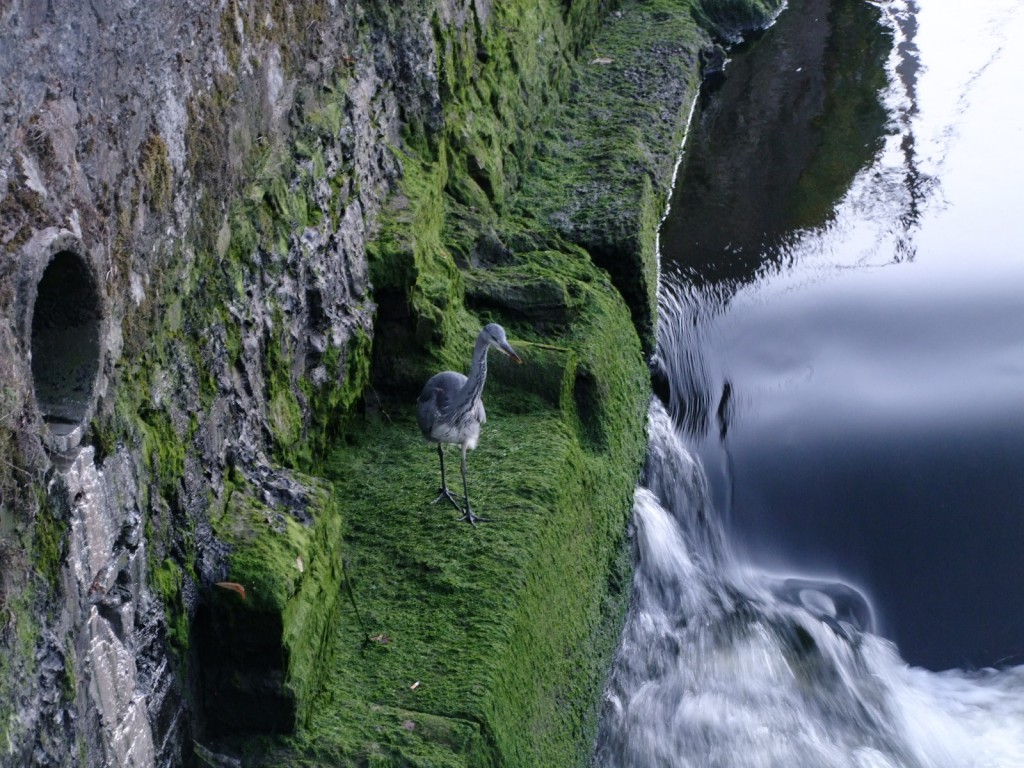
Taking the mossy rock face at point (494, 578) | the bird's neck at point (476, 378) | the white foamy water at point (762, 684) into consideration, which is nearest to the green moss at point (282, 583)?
the mossy rock face at point (494, 578)

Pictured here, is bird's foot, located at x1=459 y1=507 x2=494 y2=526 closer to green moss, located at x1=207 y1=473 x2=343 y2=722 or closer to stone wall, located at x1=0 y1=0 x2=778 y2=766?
stone wall, located at x1=0 y1=0 x2=778 y2=766

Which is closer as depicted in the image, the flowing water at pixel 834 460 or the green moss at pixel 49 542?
the green moss at pixel 49 542

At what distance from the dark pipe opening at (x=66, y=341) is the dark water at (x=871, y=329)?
390 cm

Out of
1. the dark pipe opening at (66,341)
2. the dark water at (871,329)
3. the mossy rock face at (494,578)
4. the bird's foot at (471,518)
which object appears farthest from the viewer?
the dark water at (871,329)

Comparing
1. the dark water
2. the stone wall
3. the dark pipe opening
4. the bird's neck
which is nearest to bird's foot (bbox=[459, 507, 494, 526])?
the stone wall

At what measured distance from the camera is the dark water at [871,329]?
5.88 metres

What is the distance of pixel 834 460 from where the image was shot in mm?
6305

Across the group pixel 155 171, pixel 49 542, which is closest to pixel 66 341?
pixel 49 542

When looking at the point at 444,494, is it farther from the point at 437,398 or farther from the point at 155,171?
the point at 155,171

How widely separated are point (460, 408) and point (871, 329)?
399cm

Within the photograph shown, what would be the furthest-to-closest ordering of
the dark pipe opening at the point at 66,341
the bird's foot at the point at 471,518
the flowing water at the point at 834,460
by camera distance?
1. the flowing water at the point at 834,460
2. the bird's foot at the point at 471,518
3. the dark pipe opening at the point at 66,341

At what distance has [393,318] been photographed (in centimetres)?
475

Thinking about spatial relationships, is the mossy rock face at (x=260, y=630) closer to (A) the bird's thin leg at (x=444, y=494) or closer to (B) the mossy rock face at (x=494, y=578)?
(B) the mossy rock face at (x=494, y=578)

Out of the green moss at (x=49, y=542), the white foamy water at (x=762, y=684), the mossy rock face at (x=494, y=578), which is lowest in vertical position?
the white foamy water at (x=762, y=684)
